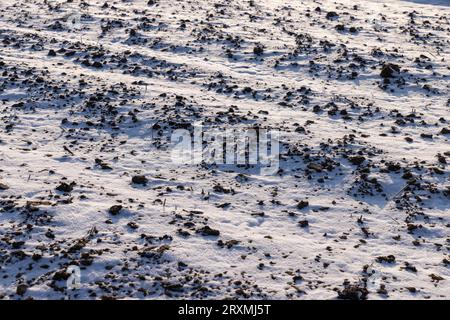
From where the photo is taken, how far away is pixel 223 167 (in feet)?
27.7

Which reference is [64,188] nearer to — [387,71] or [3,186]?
[3,186]

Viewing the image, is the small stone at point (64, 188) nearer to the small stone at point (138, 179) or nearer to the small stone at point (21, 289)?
the small stone at point (138, 179)

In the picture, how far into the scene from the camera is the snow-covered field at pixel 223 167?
6234 millimetres

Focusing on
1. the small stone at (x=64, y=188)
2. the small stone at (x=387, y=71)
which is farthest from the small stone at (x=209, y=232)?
the small stone at (x=387, y=71)

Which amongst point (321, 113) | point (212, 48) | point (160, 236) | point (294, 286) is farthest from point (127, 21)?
point (294, 286)

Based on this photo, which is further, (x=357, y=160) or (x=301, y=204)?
(x=357, y=160)

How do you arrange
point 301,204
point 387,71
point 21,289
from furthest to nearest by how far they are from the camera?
point 387,71 < point 301,204 < point 21,289

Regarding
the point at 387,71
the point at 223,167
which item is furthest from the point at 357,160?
the point at 387,71

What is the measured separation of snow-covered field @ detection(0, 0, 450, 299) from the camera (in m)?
6.23

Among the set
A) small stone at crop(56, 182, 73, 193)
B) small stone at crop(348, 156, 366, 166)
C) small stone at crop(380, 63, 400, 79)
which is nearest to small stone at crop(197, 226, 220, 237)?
small stone at crop(56, 182, 73, 193)

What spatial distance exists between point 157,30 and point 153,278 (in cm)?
912

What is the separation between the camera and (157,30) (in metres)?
13.8

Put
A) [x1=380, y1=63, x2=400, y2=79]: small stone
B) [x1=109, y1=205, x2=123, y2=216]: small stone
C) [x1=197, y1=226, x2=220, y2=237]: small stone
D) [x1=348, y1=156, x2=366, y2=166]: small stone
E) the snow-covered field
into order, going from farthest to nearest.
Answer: [x1=380, y1=63, x2=400, y2=79]: small stone, [x1=348, y1=156, x2=366, y2=166]: small stone, [x1=109, y1=205, x2=123, y2=216]: small stone, [x1=197, y1=226, x2=220, y2=237]: small stone, the snow-covered field

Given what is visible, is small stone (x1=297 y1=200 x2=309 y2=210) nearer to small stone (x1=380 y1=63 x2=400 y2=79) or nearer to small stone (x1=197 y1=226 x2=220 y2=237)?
small stone (x1=197 y1=226 x2=220 y2=237)
